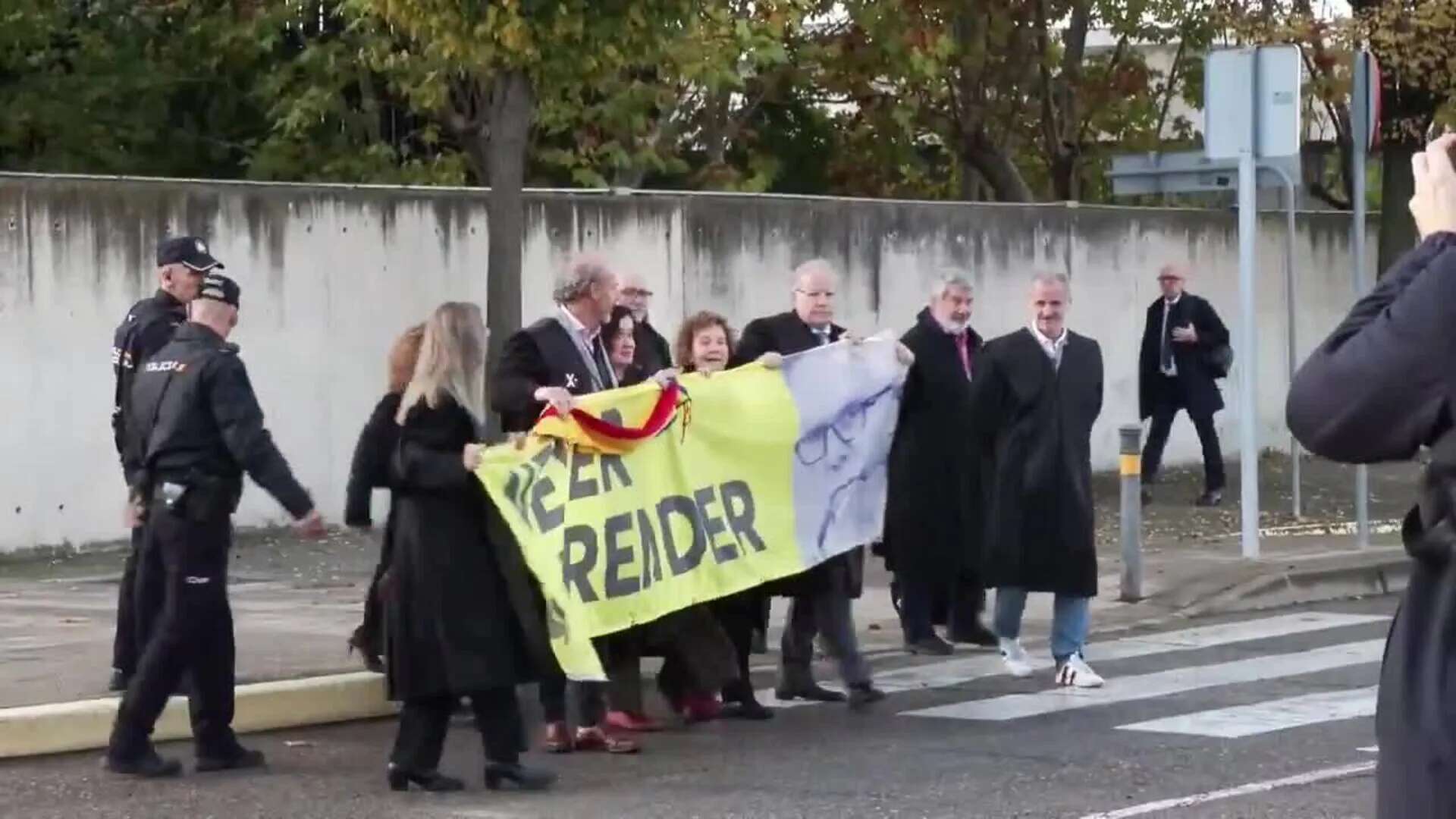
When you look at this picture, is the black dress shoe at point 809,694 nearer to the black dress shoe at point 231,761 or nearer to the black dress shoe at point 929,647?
the black dress shoe at point 929,647

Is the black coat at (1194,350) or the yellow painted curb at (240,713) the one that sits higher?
the black coat at (1194,350)

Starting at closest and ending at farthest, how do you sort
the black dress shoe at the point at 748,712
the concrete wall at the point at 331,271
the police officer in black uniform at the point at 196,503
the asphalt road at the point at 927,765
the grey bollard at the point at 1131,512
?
the asphalt road at the point at 927,765
the police officer in black uniform at the point at 196,503
the black dress shoe at the point at 748,712
the grey bollard at the point at 1131,512
the concrete wall at the point at 331,271

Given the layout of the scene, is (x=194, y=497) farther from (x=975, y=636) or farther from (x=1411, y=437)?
(x=1411, y=437)

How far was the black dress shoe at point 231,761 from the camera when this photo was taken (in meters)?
9.18

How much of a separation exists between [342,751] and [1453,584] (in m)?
7.02

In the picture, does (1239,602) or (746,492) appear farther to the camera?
(1239,602)

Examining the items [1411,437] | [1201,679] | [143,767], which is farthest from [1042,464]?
[1411,437]

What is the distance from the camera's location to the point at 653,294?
1942 cm

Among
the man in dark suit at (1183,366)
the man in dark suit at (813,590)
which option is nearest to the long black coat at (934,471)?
the man in dark suit at (813,590)

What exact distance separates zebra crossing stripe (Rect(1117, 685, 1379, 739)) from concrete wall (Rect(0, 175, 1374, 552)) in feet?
17.1

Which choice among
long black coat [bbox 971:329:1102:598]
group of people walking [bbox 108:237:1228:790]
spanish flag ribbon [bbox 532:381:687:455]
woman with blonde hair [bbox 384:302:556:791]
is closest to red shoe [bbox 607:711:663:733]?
group of people walking [bbox 108:237:1228:790]

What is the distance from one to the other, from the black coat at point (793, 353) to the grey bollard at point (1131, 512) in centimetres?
302

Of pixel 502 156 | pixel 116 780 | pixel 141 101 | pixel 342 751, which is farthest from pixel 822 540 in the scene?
pixel 141 101

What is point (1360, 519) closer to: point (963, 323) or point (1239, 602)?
point (1239, 602)
